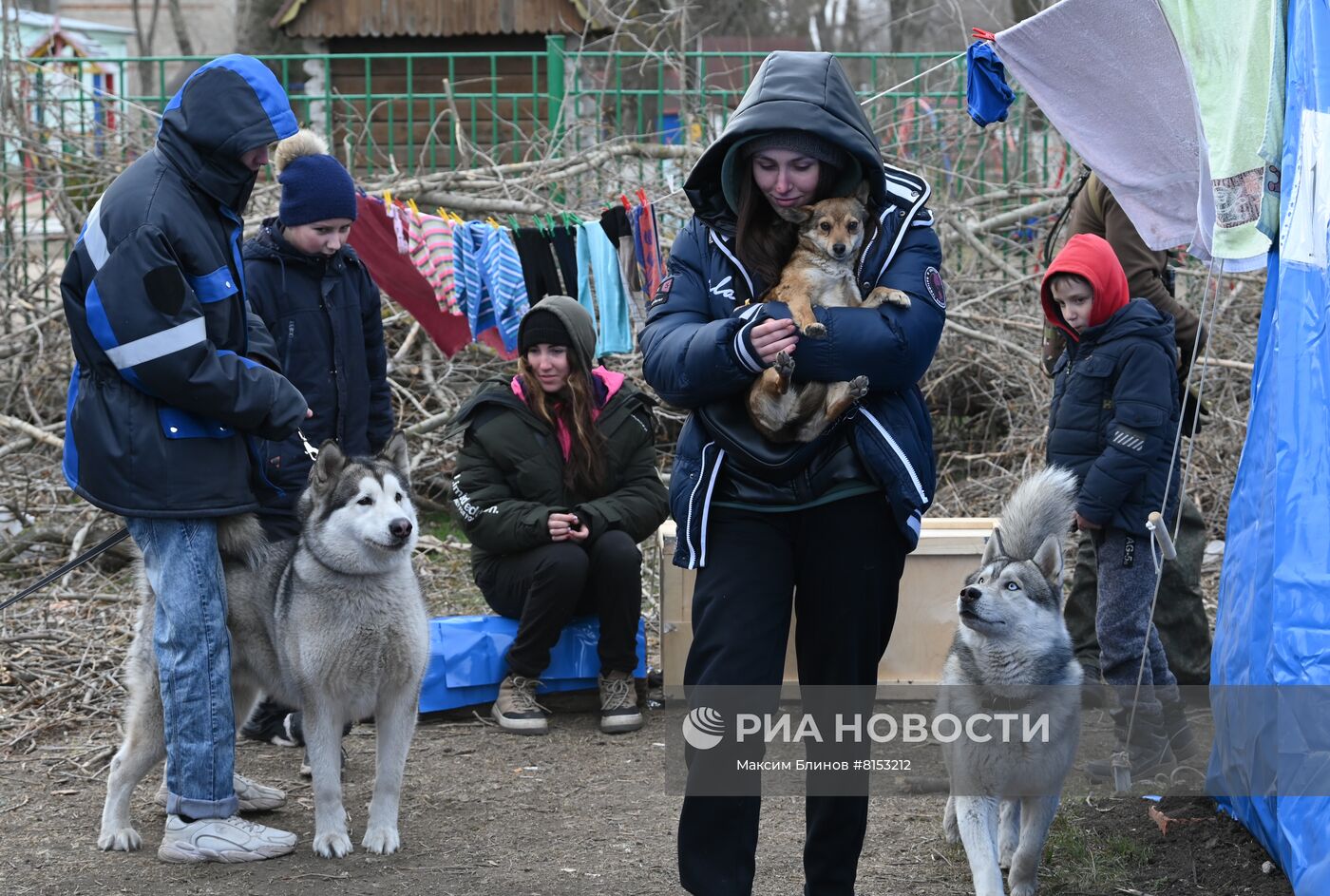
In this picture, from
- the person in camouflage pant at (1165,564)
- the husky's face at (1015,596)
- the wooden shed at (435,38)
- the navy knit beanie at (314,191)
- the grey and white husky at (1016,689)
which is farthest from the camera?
the wooden shed at (435,38)

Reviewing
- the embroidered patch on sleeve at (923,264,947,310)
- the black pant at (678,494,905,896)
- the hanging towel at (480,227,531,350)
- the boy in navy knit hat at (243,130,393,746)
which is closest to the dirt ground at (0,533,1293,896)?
the black pant at (678,494,905,896)

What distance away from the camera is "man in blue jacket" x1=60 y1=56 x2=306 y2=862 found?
132 inches

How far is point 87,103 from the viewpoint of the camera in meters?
8.77

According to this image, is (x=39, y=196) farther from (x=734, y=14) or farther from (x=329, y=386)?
(x=734, y=14)

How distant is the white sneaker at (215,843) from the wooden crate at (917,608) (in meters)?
1.86

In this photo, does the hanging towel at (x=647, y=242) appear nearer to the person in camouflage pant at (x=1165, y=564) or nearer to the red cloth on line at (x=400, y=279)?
the red cloth on line at (x=400, y=279)

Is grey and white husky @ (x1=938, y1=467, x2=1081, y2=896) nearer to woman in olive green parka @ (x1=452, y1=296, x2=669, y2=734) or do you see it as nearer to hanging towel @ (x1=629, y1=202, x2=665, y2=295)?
woman in olive green parka @ (x1=452, y1=296, x2=669, y2=734)

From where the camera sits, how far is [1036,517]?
141 inches

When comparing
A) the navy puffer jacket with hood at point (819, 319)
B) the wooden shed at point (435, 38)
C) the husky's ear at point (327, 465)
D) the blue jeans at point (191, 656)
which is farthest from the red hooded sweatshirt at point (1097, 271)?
the wooden shed at point (435, 38)

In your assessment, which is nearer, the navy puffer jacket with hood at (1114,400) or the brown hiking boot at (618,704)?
the navy puffer jacket with hood at (1114,400)

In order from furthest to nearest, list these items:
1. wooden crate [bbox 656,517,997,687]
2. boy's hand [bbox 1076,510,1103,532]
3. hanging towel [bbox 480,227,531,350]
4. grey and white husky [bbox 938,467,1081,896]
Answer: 1. hanging towel [bbox 480,227,531,350]
2. wooden crate [bbox 656,517,997,687]
3. boy's hand [bbox 1076,510,1103,532]
4. grey and white husky [bbox 938,467,1081,896]

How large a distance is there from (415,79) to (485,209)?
7.05 meters

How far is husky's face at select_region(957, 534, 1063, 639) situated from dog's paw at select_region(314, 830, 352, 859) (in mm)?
1867

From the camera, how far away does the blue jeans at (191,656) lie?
11.6 ft
